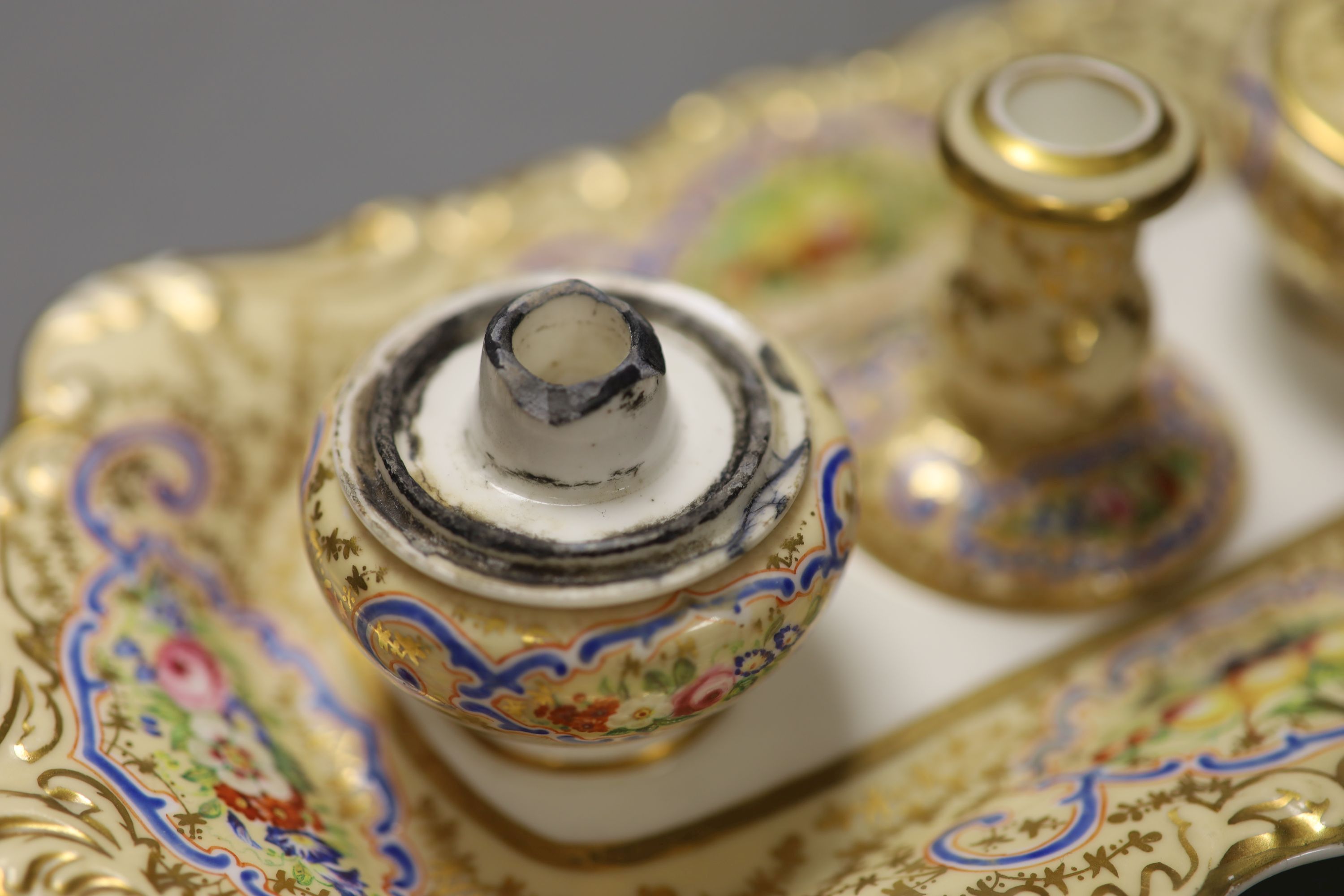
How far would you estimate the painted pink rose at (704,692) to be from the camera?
86 centimetres

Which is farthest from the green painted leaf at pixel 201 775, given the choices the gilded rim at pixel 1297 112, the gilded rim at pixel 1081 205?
the gilded rim at pixel 1297 112

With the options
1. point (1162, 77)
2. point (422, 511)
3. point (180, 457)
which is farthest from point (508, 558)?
point (1162, 77)

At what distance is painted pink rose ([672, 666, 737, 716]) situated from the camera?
2.83 feet

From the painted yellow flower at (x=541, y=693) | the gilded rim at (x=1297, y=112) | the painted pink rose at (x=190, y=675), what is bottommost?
the gilded rim at (x=1297, y=112)

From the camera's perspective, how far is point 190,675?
1037mm

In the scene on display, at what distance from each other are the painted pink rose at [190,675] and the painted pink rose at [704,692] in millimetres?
380

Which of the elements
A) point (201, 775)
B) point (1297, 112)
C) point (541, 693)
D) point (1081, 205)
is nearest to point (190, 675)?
point (201, 775)

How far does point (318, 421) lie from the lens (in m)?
0.94

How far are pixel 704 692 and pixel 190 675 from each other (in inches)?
16.4

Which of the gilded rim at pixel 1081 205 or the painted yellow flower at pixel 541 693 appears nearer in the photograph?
the painted yellow flower at pixel 541 693

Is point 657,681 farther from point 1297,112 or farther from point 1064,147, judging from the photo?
point 1297,112

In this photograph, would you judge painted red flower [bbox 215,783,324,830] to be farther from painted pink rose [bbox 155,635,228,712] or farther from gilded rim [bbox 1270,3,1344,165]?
gilded rim [bbox 1270,3,1344,165]

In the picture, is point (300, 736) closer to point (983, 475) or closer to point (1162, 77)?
point (983, 475)

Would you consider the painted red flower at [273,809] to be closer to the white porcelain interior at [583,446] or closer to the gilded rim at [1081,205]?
the white porcelain interior at [583,446]
